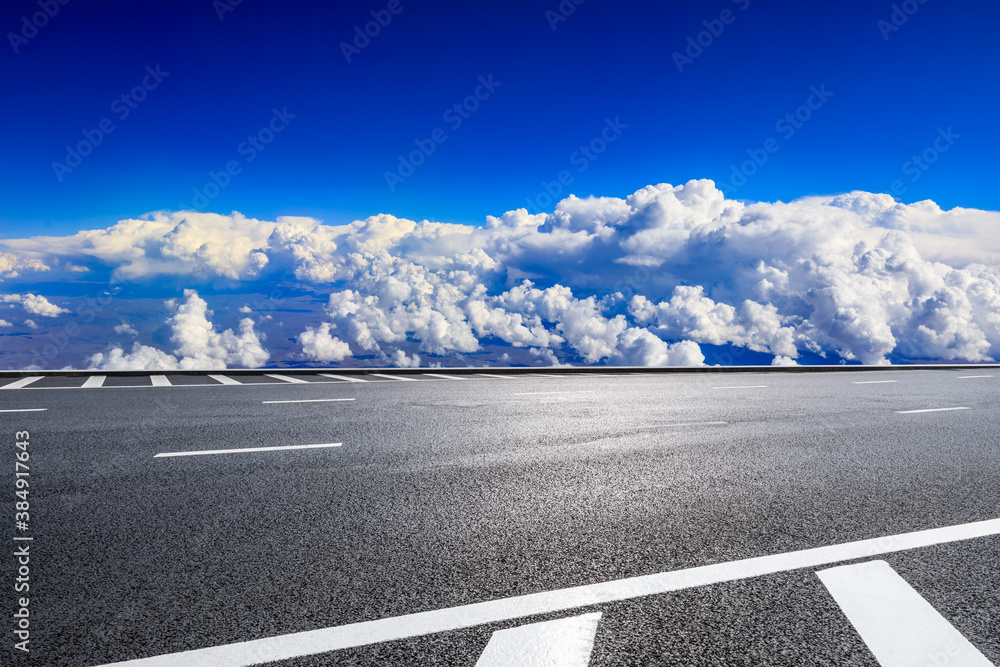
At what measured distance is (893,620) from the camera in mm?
2709

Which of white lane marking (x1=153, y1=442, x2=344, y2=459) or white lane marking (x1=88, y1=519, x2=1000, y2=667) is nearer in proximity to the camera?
white lane marking (x1=88, y1=519, x2=1000, y2=667)

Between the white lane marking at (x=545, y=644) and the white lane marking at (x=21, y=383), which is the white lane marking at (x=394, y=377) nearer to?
the white lane marking at (x=21, y=383)

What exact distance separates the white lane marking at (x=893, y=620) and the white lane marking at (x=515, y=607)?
23cm

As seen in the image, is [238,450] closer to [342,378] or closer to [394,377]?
[342,378]

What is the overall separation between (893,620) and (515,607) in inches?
71.7

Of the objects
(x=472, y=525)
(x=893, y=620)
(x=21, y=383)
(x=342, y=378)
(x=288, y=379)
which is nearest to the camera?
(x=893, y=620)

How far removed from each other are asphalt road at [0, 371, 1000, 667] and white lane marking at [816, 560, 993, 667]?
5 centimetres

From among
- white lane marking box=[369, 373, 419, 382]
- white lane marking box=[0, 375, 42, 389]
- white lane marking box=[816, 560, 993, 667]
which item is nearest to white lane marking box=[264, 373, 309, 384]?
white lane marking box=[369, 373, 419, 382]

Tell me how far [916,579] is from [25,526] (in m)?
5.58

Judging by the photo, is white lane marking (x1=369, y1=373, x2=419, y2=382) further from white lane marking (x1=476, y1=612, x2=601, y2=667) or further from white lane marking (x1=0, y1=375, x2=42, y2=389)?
white lane marking (x1=476, y1=612, x2=601, y2=667)

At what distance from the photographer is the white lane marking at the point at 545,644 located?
2.33 meters

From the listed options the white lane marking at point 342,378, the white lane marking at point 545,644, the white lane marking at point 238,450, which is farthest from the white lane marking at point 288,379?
the white lane marking at point 545,644

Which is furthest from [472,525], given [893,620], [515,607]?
[893,620]

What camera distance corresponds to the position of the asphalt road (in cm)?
255
